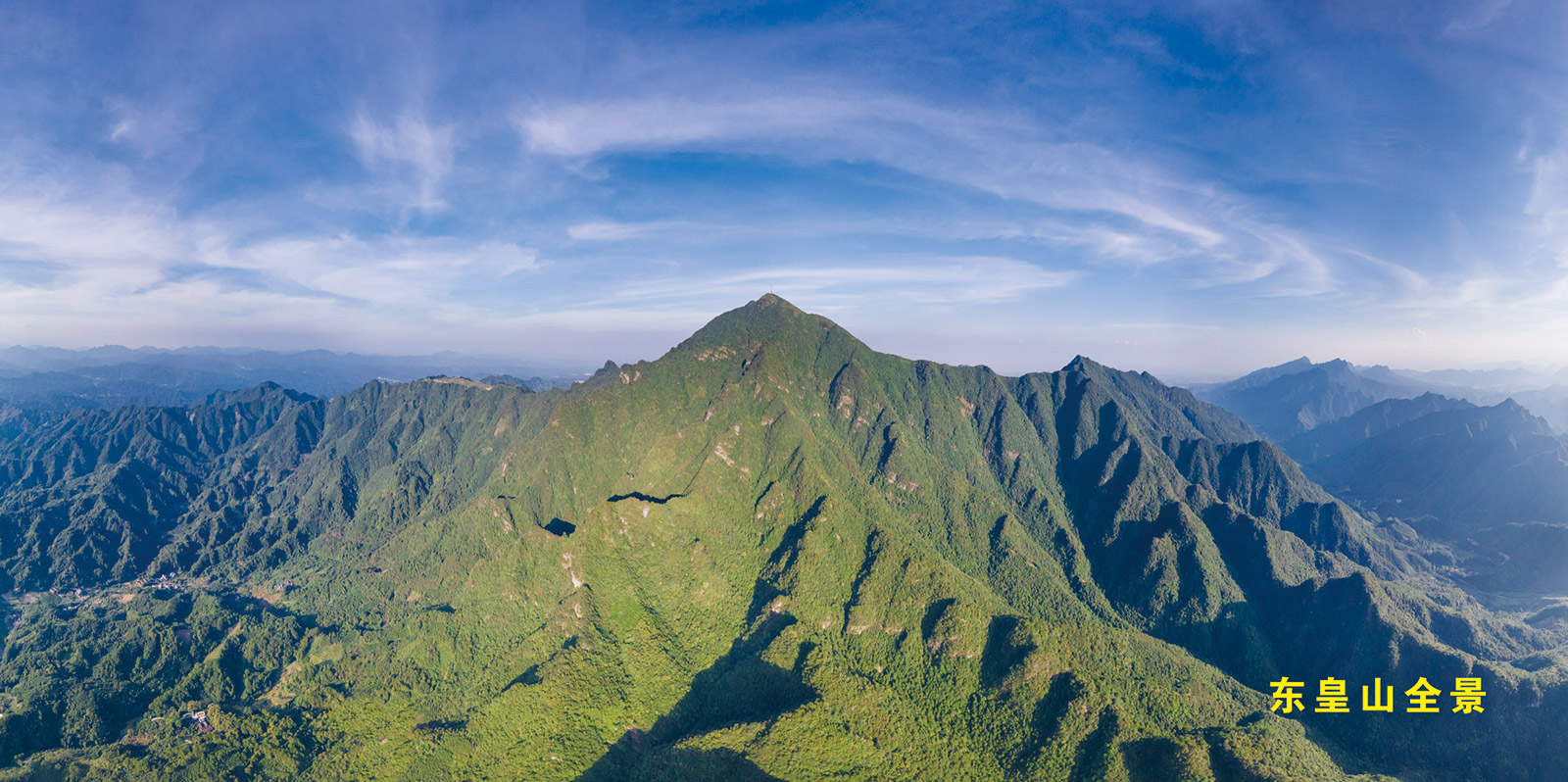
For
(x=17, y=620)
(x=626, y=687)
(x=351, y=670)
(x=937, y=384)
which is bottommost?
(x=17, y=620)

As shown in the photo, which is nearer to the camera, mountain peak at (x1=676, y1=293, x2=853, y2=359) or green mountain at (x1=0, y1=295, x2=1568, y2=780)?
green mountain at (x1=0, y1=295, x2=1568, y2=780)

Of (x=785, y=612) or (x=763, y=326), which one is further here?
(x=763, y=326)

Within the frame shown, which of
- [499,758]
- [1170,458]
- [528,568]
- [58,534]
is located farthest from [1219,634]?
[58,534]

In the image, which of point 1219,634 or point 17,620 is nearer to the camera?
point 1219,634

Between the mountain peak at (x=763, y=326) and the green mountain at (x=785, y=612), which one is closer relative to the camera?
the green mountain at (x=785, y=612)

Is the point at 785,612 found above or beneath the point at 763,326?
beneath

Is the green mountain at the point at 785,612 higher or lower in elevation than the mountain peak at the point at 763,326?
lower

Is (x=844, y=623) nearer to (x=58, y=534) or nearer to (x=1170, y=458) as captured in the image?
(x=1170, y=458)

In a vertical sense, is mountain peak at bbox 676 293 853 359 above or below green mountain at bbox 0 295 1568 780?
above
